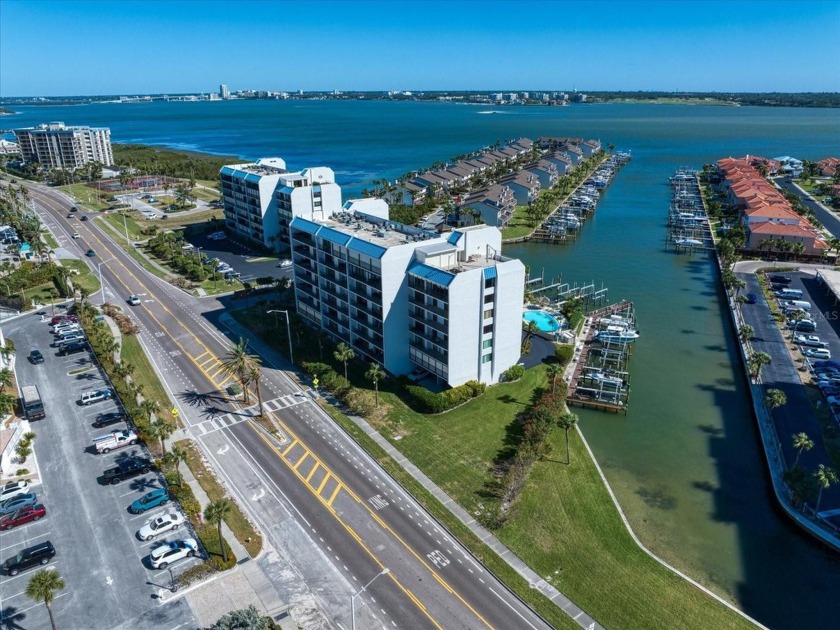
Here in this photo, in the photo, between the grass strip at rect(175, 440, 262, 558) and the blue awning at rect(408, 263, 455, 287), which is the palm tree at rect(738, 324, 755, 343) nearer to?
the blue awning at rect(408, 263, 455, 287)

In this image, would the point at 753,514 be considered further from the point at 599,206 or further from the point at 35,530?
the point at 599,206

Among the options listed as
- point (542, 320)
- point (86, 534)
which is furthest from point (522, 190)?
point (86, 534)

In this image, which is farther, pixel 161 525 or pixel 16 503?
pixel 16 503

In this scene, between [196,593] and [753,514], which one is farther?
[753,514]

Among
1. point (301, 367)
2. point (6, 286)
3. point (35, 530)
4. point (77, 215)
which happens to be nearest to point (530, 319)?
point (301, 367)

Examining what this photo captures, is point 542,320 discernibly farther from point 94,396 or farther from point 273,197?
point 273,197
